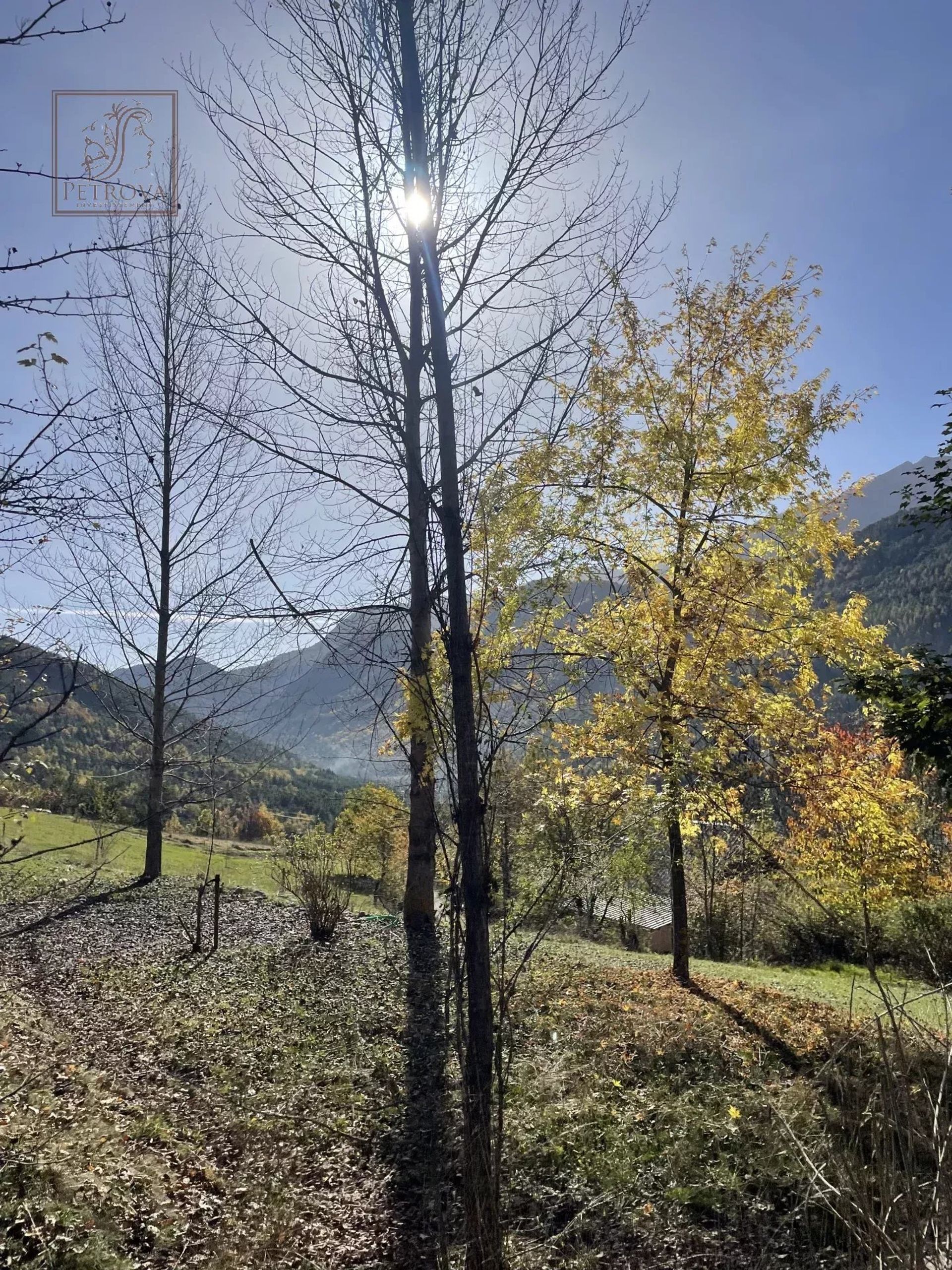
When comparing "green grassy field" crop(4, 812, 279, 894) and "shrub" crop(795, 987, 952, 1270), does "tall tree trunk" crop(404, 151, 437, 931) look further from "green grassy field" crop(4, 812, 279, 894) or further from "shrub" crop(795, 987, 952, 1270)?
"green grassy field" crop(4, 812, 279, 894)

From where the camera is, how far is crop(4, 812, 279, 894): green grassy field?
41.1 ft

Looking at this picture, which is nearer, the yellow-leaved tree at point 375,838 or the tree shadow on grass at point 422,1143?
the tree shadow on grass at point 422,1143

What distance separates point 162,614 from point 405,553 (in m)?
9.38

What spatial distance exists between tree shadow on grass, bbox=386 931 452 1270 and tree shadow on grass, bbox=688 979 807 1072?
2.49 metres

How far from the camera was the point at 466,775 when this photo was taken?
2.88 meters

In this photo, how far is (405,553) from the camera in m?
3.66

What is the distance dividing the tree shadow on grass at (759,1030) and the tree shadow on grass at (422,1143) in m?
2.49

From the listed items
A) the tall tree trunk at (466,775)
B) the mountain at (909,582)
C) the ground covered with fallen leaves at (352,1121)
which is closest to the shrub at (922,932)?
the ground covered with fallen leaves at (352,1121)

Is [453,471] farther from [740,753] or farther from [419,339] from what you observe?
[740,753]

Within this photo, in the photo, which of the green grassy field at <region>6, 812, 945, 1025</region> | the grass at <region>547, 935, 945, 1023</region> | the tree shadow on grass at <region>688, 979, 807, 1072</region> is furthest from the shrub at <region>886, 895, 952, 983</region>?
the tree shadow on grass at <region>688, 979, 807, 1072</region>

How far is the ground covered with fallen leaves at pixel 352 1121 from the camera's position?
344cm

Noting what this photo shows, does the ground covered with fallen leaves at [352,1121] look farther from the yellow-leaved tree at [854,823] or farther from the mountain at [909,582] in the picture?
the mountain at [909,582]

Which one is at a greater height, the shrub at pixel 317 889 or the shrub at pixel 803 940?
the shrub at pixel 317 889

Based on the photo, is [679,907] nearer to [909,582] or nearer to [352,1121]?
[352,1121]
